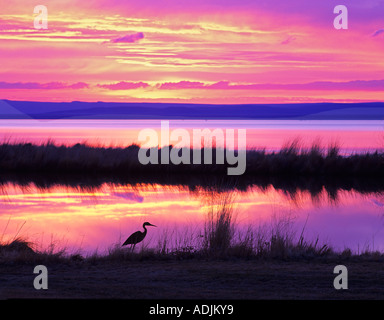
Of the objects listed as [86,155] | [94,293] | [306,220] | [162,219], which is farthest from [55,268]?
[86,155]

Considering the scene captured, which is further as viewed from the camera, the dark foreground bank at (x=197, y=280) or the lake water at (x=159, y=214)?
the lake water at (x=159, y=214)

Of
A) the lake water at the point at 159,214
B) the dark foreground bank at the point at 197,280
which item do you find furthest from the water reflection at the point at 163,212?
the dark foreground bank at the point at 197,280

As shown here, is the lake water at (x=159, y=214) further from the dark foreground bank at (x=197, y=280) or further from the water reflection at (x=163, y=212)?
the dark foreground bank at (x=197, y=280)

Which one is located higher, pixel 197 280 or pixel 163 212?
pixel 163 212

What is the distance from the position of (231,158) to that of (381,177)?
23.8 feet

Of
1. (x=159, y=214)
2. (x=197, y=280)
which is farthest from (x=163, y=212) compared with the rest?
(x=197, y=280)

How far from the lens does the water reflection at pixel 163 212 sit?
52.9 ft

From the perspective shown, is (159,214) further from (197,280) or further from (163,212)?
(197,280)

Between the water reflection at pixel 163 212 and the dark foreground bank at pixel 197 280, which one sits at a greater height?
the water reflection at pixel 163 212

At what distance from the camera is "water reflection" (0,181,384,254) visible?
52.9ft

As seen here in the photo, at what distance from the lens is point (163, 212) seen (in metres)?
20.3

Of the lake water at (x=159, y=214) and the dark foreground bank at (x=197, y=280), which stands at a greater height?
the lake water at (x=159, y=214)
